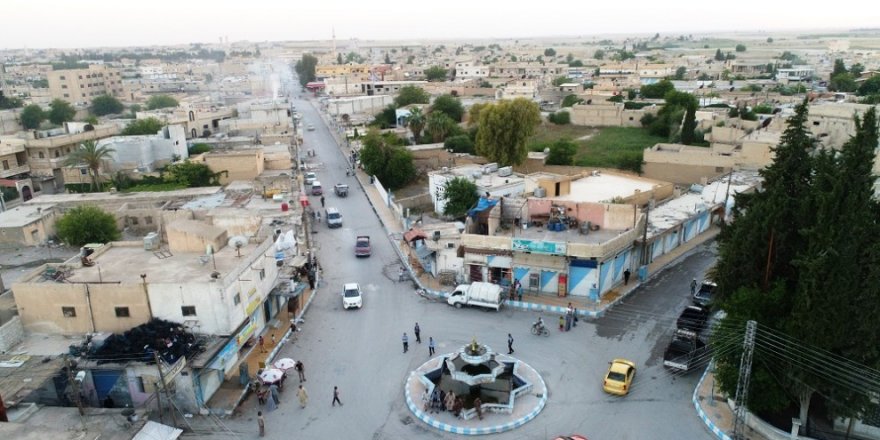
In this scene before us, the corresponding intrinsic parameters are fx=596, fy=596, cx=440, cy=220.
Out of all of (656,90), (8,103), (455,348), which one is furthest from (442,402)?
(8,103)

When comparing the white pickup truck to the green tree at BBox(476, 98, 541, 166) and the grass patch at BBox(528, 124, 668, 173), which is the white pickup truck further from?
the grass patch at BBox(528, 124, 668, 173)

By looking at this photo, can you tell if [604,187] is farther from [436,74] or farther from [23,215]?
[436,74]

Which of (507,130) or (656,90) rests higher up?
(507,130)

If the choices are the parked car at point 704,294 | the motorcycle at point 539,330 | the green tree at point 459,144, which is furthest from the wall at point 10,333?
the green tree at point 459,144

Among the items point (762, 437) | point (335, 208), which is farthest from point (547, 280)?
point (335, 208)

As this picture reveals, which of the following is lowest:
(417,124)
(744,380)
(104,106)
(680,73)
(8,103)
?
(744,380)
